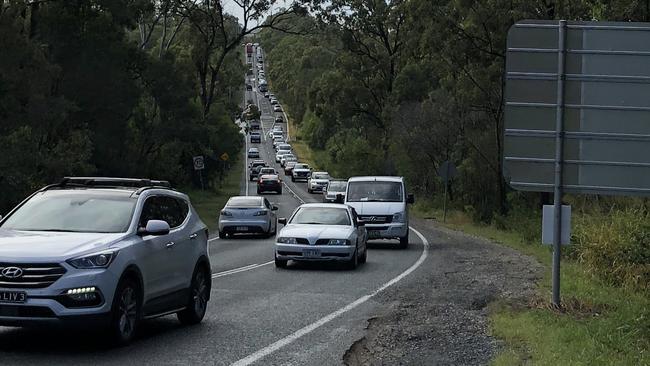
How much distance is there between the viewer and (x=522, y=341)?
1082 centimetres

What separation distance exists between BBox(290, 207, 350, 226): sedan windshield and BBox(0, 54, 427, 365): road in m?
1.08

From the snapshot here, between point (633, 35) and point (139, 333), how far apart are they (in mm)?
7821

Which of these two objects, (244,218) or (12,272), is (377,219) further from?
(12,272)

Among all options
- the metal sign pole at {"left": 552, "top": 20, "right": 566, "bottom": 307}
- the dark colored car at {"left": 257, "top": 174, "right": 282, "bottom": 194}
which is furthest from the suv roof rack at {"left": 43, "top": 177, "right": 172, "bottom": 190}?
the dark colored car at {"left": 257, "top": 174, "right": 282, "bottom": 194}

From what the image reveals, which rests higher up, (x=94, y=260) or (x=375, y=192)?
(x=94, y=260)

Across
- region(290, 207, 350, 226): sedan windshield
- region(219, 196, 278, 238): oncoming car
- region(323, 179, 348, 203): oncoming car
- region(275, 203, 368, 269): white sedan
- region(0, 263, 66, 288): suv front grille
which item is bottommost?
region(323, 179, 348, 203): oncoming car

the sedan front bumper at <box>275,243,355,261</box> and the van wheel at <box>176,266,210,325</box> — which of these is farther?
the sedan front bumper at <box>275,243,355,261</box>

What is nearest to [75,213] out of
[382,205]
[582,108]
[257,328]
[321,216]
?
[257,328]

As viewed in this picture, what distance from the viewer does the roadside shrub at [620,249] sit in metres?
16.9

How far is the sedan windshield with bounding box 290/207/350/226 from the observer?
2233 cm

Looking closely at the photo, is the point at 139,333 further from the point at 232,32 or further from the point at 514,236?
the point at 232,32

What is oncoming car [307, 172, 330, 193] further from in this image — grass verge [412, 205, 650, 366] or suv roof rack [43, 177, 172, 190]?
suv roof rack [43, 177, 172, 190]

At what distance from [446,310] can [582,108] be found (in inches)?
142

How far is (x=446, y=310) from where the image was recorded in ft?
46.9
